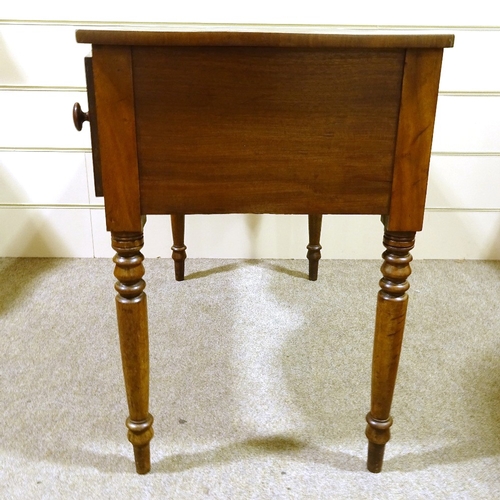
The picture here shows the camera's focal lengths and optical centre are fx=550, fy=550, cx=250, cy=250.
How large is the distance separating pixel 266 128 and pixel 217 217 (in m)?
0.96

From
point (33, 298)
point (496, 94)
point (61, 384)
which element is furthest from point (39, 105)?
point (496, 94)

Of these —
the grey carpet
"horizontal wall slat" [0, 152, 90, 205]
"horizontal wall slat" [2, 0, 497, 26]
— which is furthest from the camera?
"horizontal wall slat" [0, 152, 90, 205]

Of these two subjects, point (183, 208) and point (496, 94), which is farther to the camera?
point (496, 94)

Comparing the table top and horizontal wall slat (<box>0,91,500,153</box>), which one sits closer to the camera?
the table top

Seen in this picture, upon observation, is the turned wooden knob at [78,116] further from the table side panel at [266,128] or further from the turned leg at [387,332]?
the turned leg at [387,332]

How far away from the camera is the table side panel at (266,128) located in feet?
2.22

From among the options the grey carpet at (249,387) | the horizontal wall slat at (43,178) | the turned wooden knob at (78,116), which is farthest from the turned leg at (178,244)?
the turned wooden knob at (78,116)

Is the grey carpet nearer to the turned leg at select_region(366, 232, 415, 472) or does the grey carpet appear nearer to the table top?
the turned leg at select_region(366, 232, 415, 472)

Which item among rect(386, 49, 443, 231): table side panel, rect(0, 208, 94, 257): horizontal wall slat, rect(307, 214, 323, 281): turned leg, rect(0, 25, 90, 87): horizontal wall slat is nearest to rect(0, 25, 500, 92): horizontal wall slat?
rect(0, 25, 90, 87): horizontal wall slat

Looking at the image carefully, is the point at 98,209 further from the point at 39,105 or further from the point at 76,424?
the point at 76,424

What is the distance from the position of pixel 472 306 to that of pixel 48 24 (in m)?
1.33

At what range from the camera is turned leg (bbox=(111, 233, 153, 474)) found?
0.76 meters

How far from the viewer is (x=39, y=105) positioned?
4.98 ft

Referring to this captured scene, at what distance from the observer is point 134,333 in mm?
792
